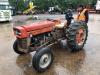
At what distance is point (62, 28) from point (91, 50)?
1439 millimetres

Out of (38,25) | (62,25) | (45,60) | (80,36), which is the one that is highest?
(38,25)

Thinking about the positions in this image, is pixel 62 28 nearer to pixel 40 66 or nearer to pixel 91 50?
pixel 91 50

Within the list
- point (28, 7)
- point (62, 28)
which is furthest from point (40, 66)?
point (28, 7)

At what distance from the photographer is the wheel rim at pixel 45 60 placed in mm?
7275

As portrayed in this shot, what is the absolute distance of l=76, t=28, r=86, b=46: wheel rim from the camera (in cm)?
913

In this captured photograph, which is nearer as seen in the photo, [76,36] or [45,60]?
[45,60]

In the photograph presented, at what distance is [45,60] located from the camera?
24.2 ft

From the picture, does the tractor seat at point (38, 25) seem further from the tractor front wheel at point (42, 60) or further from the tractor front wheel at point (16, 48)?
the tractor front wheel at point (16, 48)

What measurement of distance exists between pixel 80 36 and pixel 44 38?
164cm

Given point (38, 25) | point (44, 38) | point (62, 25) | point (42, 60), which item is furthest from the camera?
point (62, 25)

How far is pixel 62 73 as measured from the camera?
277 inches

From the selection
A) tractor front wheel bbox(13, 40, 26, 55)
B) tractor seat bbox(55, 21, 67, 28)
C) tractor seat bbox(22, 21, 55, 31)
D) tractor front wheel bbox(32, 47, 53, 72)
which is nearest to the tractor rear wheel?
tractor seat bbox(55, 21, 67, 28)

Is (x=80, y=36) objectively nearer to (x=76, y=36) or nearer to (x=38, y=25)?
(x=76, y=36)

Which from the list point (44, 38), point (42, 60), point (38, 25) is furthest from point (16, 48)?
point (42, 60)
